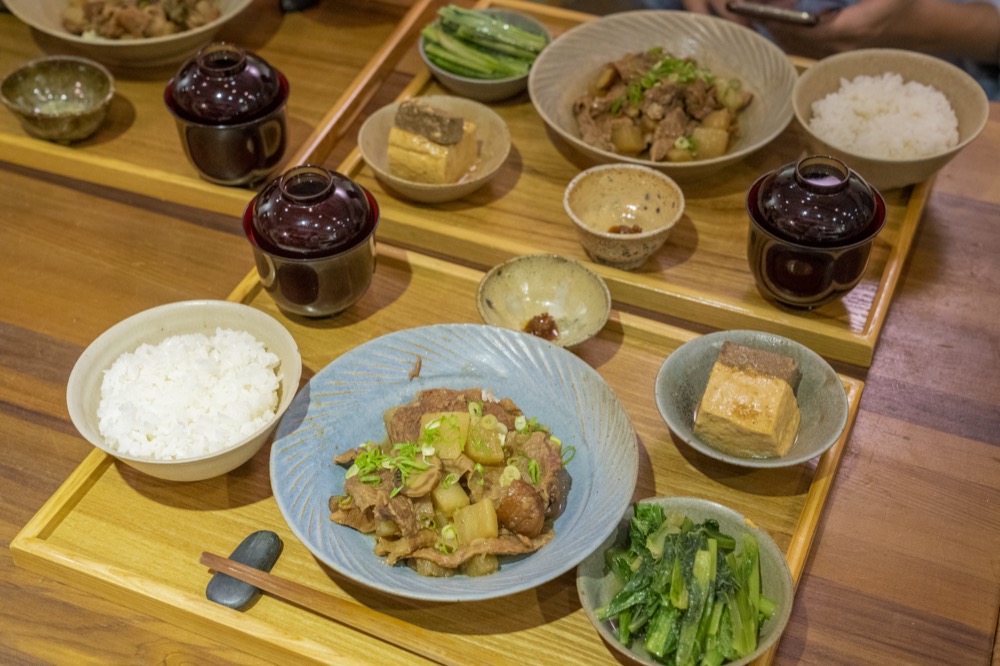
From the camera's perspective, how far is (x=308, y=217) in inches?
93.4

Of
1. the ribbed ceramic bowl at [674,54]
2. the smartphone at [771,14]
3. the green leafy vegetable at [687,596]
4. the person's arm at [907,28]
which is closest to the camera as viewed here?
the green leafy vegetable at [687,596]

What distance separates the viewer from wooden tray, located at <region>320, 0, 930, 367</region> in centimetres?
258

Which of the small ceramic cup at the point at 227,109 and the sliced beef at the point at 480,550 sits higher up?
the small ceramic cup at the point at 227,109

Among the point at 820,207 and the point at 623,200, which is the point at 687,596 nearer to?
the point at 820,207

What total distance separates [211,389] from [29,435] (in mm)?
544

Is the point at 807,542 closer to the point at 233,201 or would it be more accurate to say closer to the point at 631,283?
the point at 631,283

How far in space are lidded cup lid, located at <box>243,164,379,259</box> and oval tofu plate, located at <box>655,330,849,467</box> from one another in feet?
2.82

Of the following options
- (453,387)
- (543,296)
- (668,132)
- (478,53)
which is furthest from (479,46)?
(453,387)

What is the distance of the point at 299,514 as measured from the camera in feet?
6.40

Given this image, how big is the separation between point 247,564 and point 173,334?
0.65 m

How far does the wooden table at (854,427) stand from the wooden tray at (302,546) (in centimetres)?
6

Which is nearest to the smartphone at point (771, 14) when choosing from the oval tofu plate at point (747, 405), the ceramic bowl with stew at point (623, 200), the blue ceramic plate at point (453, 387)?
the ceramic bowl with stew at point (623, 200)

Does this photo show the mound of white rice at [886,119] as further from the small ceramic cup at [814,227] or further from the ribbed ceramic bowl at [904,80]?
the small ceramic cup at [814,227]

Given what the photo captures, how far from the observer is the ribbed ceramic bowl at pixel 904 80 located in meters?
2.75
